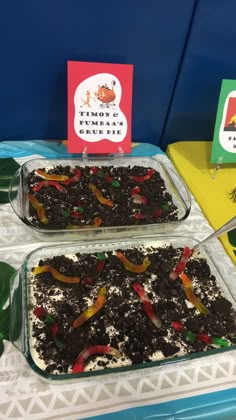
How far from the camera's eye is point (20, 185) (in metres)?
0.88

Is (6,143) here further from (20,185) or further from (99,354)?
(99,354)

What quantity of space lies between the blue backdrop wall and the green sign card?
68mm

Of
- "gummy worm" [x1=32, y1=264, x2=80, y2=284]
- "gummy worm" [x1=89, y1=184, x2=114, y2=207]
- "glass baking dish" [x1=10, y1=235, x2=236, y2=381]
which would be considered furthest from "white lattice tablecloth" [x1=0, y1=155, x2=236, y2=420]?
"gummy worm" [x1=89, y1=184, x2=114, y2=207]

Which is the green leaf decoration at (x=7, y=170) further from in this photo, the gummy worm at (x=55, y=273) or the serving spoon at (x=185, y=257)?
the serving spoon at (x=185, y=257)

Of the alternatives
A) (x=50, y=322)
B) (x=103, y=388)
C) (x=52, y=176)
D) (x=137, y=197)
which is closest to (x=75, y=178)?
(x=52, y=176)

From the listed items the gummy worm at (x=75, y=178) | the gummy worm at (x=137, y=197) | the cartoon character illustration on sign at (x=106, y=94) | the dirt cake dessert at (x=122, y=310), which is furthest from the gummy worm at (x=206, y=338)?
the cartoon character illustration on sign at (x=106, y=94)

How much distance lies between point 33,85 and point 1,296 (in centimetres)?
51

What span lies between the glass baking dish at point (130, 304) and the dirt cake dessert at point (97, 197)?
0.06m

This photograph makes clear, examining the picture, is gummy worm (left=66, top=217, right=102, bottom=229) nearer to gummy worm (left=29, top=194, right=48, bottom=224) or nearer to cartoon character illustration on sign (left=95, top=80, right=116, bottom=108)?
gummy worm (left=29, top=194, right=48, bottom=224)

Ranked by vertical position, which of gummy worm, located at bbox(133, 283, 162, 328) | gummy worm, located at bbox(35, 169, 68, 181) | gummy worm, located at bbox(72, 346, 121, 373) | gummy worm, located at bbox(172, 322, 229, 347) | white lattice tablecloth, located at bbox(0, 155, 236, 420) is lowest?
white lattice tablecloth, located at bbox(0, 155, 236, 420)

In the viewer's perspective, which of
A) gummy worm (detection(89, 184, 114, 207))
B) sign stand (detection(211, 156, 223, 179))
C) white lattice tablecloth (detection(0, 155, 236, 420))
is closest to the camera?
white lattice tablecloth (detection(0, 155, 236, 420))

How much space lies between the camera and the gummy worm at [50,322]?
0.61 m

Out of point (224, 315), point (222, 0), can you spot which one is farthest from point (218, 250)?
point (222, 0)

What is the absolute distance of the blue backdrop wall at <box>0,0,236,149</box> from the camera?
0.82m
